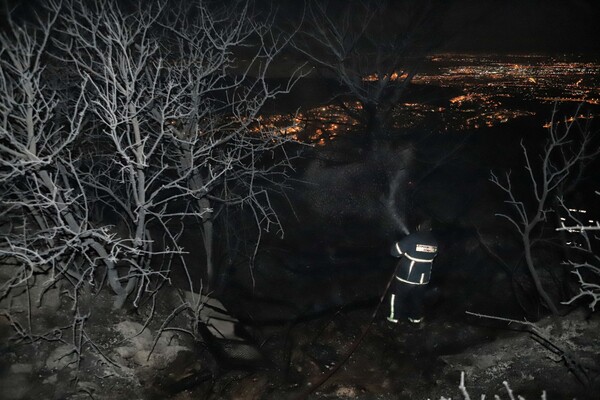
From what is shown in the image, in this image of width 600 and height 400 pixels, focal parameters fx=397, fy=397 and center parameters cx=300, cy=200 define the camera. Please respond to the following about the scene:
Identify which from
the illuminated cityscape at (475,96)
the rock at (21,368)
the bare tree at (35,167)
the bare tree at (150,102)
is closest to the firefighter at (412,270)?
the bare tree at (150,102)

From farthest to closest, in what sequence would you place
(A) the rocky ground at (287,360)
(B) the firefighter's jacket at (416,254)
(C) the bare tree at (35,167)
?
(B) the firefighter's jacket at (416,254) → (A) the rocky ground at (287,360) → (C) the bare tree at (35,167)

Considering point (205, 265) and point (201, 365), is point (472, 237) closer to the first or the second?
point (205, 265)

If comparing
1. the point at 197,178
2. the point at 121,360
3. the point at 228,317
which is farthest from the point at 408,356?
the point at 197,178

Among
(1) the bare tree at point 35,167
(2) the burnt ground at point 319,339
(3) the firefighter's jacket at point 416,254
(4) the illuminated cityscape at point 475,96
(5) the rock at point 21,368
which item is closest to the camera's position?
(1) the bare tree at point 35,167

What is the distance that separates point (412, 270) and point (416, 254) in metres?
0.36

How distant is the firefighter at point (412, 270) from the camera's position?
297 inches

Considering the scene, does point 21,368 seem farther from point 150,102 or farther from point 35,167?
point 150,102

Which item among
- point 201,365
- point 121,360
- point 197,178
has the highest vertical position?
point 197,178

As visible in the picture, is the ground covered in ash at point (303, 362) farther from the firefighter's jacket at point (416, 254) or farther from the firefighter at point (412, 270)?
the firefighter's jacket at point (416, 254)

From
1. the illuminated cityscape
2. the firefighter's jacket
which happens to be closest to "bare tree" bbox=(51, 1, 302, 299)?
the firefighter's jacket

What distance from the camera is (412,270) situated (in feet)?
25.3

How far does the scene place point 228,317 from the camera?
8250 mm

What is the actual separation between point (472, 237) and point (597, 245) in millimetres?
3152

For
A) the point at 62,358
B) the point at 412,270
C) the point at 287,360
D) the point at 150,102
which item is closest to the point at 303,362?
the point at 287,360
